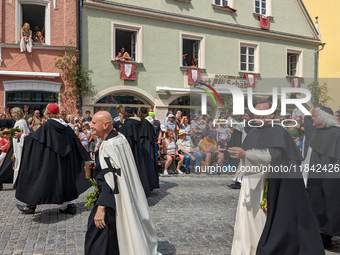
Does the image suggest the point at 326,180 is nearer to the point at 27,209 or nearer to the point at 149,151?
the point at 149,151

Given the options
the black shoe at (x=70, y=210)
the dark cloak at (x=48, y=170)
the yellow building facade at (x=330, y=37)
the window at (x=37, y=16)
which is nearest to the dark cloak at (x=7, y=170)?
the dark cloak at (x=48, y=170)

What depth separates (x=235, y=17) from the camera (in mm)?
19516

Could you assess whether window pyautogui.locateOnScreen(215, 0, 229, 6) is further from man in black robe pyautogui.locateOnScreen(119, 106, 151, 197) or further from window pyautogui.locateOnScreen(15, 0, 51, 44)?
man in black robe pyautogui.locateOnScreen(119, 106, 151, 197)

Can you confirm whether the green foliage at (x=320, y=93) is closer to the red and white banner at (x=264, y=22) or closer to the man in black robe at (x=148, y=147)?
the red and white banner at (x=264, y=22)

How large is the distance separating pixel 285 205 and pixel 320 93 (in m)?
19.2

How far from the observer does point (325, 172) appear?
4.74 metres

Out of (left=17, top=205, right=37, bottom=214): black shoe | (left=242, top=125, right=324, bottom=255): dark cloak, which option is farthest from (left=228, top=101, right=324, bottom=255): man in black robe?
(left=17, top=205, right=37, bottom=214): black shoe

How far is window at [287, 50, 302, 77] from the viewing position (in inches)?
870

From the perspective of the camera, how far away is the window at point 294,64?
2209 centimetres

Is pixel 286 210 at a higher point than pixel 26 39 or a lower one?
lower

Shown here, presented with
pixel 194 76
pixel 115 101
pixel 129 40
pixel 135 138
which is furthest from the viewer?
pixel 194 76

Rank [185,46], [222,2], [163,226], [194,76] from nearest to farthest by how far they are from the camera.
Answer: [163,226], [194,76], [185,46], [222,2]

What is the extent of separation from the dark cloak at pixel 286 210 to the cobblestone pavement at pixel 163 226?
3.60 feet

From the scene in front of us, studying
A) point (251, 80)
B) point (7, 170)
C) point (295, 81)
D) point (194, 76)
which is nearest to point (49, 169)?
point (7, 170)
